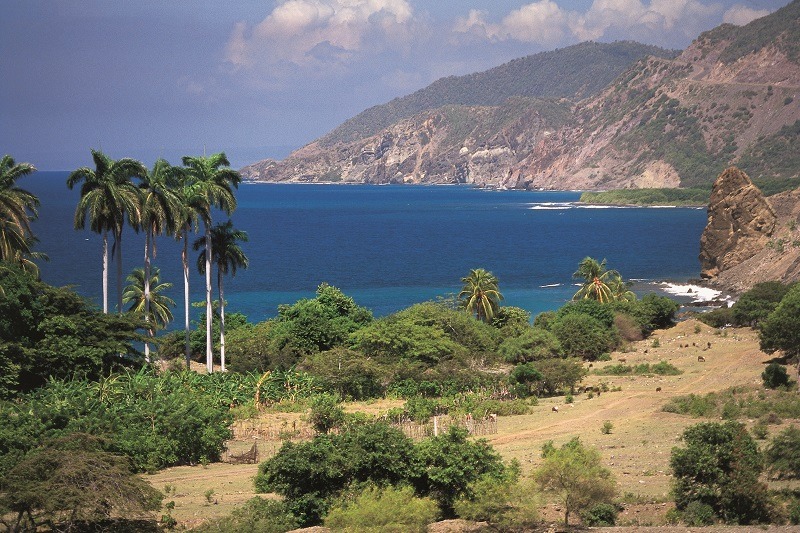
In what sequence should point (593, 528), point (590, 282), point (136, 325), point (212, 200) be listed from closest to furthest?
point (593, 528) → point (136, 325) → point (212, 200) → point (590, 282)

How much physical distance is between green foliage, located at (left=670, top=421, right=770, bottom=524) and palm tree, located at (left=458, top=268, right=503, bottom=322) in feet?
113

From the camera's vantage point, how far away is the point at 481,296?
59438 mm

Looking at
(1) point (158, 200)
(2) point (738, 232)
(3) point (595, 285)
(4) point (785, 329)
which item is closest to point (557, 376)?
(4) point (785, 329)

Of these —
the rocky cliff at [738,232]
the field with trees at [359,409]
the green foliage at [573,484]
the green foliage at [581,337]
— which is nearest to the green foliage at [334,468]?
the field with trees at [359,409]

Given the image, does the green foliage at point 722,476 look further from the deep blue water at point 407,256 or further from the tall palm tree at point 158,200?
the deep blue water at point 407,256

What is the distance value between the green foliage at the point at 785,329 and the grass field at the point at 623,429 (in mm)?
1489

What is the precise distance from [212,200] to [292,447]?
64.0ft

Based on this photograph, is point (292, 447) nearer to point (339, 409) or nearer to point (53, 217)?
point (339, 409)

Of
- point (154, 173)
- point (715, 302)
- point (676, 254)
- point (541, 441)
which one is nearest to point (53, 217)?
point (676, 254)

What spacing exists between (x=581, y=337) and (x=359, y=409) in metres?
19.8

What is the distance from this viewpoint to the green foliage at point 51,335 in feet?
116

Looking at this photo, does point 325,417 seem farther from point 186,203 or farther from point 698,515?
point 698,515

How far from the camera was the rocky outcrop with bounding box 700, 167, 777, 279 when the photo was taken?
95125mm

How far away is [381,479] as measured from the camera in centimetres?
2412
